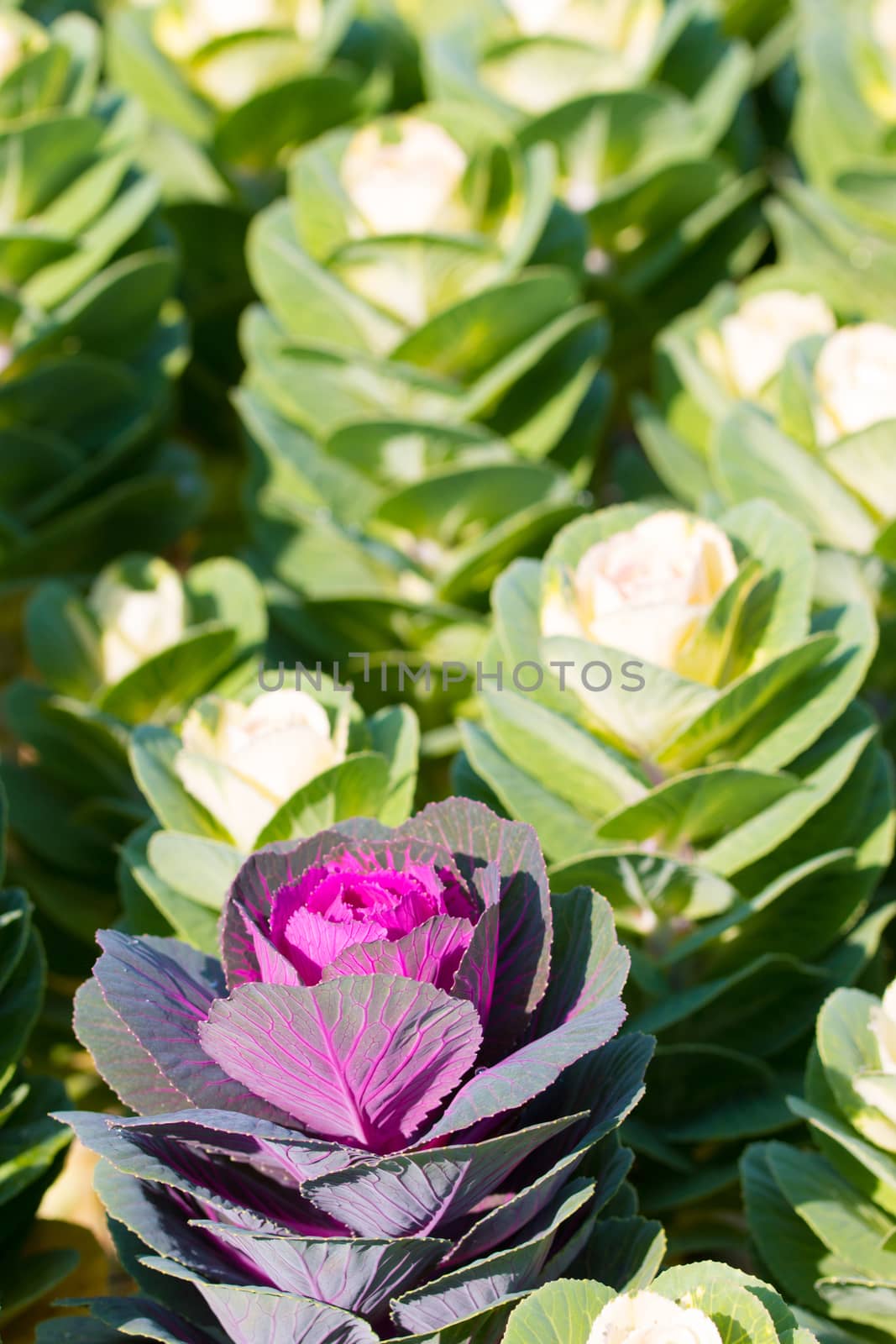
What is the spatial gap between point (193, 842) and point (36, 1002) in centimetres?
15

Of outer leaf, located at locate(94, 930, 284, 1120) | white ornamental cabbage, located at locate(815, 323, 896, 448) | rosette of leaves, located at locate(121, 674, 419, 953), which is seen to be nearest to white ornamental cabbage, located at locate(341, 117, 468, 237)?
white ornamental cabbage, located at locate(815, 323, 896, 448)

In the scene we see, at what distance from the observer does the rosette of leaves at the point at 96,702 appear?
46.4 inches

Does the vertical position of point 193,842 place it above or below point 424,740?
above

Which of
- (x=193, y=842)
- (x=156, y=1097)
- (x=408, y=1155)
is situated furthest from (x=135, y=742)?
(x=408, y=1155)

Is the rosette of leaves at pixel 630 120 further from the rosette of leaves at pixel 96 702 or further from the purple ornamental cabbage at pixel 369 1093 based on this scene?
the purple ornamental cabbage at pixel 369 1093

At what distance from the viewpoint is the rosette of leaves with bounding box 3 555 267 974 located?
118 centimetres

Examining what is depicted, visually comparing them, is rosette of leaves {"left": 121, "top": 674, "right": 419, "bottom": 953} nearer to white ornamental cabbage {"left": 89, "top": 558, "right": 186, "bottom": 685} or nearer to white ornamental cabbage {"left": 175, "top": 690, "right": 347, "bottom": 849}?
white ornamental cabbage {"left": 175, "top": 690, "right": 347, "bottom": 849}

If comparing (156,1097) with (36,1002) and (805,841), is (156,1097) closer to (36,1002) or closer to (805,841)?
(36,1002)

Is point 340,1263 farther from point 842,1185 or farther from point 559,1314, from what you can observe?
point 842,1185

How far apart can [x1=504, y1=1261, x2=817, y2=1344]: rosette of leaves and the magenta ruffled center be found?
5.8 inches

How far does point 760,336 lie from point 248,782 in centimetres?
69

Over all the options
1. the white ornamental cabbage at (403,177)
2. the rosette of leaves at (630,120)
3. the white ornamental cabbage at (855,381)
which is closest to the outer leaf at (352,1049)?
the white ornamental cabbage at (855,381)

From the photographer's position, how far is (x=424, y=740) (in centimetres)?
129

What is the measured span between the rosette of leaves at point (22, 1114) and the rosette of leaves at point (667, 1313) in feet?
1.19
